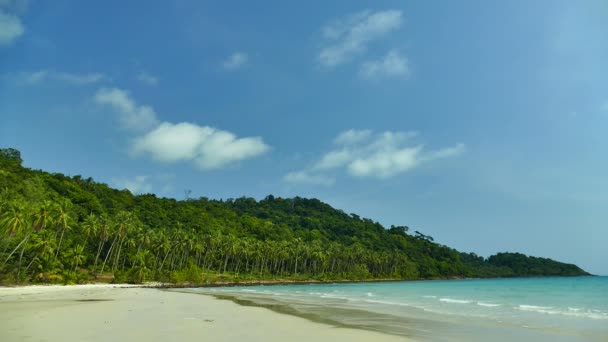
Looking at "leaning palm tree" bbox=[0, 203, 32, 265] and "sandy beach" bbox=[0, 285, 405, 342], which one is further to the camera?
"leaning palm tree" bbox=[0, 203, 32, 265]

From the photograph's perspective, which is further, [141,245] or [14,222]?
[141,245]

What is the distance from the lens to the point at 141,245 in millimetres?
90375

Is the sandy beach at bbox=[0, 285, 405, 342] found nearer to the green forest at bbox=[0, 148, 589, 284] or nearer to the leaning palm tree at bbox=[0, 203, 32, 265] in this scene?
the leaning palm tree at bbox=[0, 203, 32, 265]

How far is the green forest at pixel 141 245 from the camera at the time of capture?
56812 mm

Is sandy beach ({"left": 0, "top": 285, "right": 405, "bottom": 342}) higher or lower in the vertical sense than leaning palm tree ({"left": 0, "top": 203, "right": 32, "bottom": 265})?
lower

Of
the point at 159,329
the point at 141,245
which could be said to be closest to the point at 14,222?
the point at 159,329

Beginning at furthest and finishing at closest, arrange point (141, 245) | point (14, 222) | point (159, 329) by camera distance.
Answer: point (141, 245)
point (14, 222)
point (159, 329)

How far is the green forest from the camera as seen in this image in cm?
5681

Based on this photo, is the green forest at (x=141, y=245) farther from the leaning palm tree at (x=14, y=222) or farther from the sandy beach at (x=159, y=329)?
the sandy beach at (x=159, y=329)

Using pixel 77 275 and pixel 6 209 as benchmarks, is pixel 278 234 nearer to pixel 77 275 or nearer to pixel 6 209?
pixel 77 275

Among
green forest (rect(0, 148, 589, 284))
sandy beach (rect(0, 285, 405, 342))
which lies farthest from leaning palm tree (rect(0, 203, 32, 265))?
sandy beach (rect(0, 285, 405, 342))

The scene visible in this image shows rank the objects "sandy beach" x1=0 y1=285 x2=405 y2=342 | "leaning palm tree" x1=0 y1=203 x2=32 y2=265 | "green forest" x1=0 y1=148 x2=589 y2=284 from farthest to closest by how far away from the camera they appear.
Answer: "green forest" x1=0 y1=148 x2=589 y2=284 → "leaning palm tree" x1=0 y1=203 x2=32 y2=265 → "sandy beach" x1=0 y1=285 x2=405 y2=342

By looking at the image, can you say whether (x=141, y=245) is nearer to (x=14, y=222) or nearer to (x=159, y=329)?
(x=14, y=222)

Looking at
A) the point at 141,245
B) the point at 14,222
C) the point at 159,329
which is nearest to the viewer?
the point at 159,329
